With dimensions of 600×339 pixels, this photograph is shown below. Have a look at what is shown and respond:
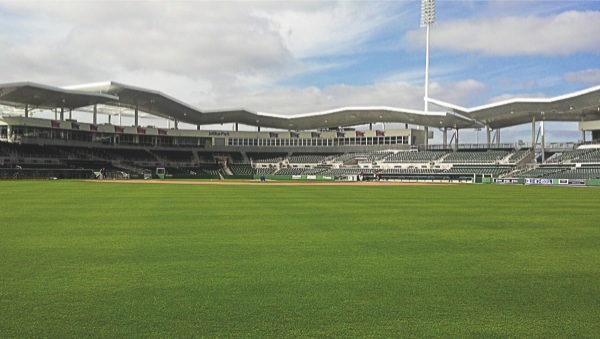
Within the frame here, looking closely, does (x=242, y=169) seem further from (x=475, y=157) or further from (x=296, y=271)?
(x=296, y=271)

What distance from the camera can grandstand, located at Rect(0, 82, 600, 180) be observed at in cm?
6425

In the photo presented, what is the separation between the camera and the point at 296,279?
7.22 m

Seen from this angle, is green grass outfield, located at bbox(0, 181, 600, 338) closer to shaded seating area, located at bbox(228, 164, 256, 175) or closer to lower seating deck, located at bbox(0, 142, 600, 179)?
lower seating deck, located at bbox(0, 142, 600, 179)

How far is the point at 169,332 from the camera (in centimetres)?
497

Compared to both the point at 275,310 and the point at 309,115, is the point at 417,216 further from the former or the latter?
the point at 309,115

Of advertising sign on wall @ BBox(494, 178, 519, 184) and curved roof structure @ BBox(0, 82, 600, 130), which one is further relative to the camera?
curved roof structure @ BBox(0, 82, 600, 130)

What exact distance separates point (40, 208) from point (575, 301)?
18556mm

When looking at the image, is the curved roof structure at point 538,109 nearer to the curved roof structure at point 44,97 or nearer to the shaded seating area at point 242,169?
the shaded seating area at point 242,169

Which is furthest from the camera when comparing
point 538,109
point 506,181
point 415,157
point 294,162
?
point 294,162

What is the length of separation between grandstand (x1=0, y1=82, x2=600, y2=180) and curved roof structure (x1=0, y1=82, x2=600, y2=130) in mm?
170

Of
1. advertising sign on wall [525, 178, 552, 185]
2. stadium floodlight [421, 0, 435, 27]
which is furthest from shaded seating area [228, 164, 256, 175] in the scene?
advertising sign on wall [525, 178, 552, 185]

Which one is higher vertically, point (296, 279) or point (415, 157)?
point (415, 157)

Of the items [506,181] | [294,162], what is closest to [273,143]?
[294,162]

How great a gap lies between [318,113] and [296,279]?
261 feet
